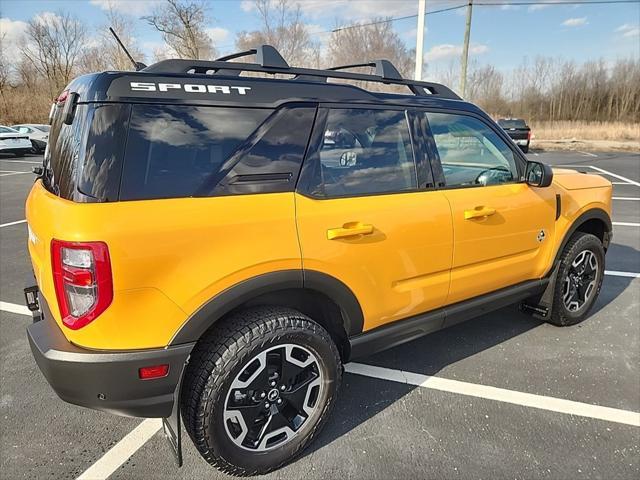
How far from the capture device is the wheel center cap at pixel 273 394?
84.5 inches

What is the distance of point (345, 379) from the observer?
299 centimetres

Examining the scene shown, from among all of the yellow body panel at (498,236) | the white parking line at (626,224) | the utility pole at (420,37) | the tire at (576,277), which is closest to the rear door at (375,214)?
the yellow body panel at (498,236)

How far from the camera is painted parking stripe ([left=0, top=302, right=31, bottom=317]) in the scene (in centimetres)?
394

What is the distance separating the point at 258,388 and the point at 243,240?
2.42ft

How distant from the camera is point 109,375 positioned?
5.72 feet

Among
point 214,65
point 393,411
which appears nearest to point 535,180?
point 393,411

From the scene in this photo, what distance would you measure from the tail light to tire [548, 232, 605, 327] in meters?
3.22

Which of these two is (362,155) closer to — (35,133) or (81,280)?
(81,280)

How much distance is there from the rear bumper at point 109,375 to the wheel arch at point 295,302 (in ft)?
0.41

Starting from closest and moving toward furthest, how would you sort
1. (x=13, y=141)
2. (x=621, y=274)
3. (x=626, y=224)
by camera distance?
1. (x=621, y=274)
2. (x=626, y=224)
3. (x=13, y=141)

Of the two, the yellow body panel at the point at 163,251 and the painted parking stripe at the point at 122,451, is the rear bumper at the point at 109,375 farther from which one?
the painted parking stripe at the point at 122,451

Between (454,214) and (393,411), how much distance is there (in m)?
1.25

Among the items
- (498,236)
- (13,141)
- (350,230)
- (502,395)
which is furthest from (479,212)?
(13,141)

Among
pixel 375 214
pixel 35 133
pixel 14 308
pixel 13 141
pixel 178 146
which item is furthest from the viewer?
pixel 35 133
